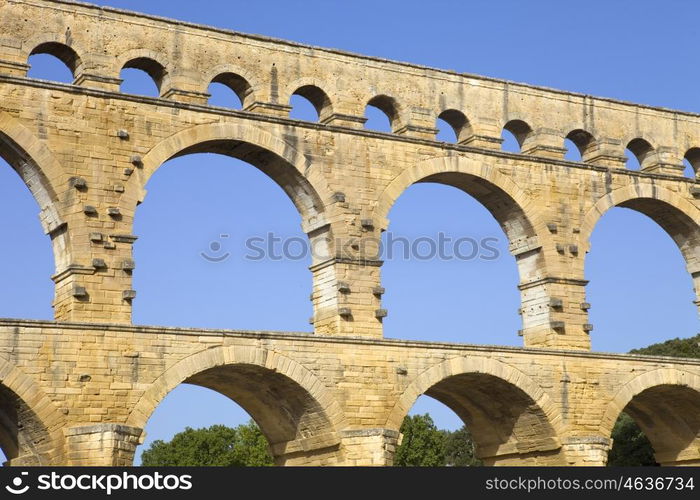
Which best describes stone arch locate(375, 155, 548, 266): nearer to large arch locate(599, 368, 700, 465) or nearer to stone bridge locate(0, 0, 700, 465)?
stone bridge locate(0, 0, 700, 465)

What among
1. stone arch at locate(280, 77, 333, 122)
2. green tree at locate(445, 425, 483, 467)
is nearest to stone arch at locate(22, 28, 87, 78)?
stone arch at locate(280, 77, 333, 122)

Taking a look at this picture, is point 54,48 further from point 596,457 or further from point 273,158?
point 596,457

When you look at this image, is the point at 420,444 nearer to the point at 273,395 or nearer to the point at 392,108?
the point at 392,108

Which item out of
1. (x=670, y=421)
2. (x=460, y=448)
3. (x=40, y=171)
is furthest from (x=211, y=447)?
(x=40, y=171)

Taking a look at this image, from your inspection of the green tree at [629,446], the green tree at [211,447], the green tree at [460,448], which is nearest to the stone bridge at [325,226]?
the green tree at [629,446]

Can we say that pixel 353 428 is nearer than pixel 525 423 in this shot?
Yes

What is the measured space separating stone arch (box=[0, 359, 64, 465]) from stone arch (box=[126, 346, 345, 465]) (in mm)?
1484

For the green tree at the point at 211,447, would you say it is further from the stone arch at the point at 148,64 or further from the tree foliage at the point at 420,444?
the stone arch at the point at 148,64

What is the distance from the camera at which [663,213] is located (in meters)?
35.0

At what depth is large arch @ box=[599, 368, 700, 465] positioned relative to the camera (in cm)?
3180

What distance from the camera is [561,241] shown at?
32156 millimetres

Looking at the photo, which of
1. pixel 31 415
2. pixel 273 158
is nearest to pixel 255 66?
pixel 273 158

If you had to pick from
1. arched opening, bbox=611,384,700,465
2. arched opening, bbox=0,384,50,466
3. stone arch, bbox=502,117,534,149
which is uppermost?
stone arch, bbox=502,117,534,149

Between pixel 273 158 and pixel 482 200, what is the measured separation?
20.2 feet
